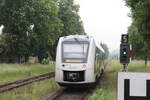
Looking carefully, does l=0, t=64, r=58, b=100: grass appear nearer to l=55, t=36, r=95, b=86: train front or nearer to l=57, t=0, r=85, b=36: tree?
l=55, t=36, r=95, b=86: train front

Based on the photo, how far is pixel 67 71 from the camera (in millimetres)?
18484

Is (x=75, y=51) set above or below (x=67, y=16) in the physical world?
below

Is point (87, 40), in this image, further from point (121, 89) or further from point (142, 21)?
point (121, 89)

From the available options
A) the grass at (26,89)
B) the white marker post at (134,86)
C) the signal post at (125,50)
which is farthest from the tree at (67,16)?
the white marker post at (134,86)

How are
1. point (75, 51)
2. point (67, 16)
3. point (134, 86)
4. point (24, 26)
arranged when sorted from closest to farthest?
1. point (134, 86)
2. point (75, 51)
3. point (24, 26)
4. point (67, 16)

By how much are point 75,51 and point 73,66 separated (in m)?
1.01

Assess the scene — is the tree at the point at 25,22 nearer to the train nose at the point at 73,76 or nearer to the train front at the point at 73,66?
the train front at the point at 73,66

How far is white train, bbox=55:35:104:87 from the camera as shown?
1850 centimetres

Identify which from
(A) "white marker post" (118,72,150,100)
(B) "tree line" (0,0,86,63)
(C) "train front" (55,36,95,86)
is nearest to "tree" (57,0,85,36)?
(B) "tree line" (0,0,86,63)

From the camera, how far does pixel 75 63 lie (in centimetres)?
1859

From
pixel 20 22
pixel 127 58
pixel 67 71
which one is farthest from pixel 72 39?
pixel 20 22

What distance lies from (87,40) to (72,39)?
0.80 meters

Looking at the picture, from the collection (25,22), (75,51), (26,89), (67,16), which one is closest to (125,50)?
(75,51)

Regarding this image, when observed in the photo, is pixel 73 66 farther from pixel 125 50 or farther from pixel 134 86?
pixel 134 86
